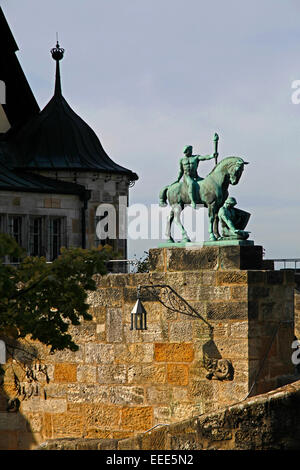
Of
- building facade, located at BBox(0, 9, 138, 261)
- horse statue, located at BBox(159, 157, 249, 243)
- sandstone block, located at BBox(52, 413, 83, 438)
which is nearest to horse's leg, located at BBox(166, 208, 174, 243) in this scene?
horse statue, located at BBox(159, 157, 249, 243)

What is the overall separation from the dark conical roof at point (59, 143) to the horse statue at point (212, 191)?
9926 mm

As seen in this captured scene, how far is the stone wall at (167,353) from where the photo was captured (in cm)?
1777

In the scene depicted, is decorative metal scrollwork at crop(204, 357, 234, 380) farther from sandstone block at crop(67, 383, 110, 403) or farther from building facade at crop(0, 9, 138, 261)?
building facade at crop(0, 9, 138, 261)

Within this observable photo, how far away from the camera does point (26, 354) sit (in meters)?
19.4

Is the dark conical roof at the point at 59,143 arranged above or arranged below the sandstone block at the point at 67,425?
above

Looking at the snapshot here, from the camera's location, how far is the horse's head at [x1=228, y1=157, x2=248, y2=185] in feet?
59.5

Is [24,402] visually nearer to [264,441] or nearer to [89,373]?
[89,373]

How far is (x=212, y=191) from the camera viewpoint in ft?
60.4

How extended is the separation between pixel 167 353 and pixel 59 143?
11.9 meters

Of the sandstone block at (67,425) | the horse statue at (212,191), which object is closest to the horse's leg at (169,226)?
the horse statue at (212,191)

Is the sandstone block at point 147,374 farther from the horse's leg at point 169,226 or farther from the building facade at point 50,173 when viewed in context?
the building facade at point 50,173

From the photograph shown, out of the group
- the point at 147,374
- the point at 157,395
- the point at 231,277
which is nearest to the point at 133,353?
the point at 147,374

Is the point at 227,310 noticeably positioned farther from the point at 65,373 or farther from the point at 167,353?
the point at 65,373
